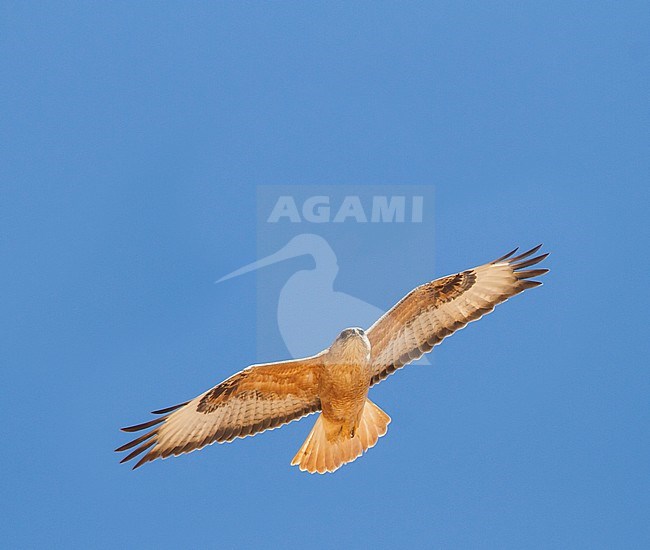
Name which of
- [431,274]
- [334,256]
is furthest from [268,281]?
[431,274]

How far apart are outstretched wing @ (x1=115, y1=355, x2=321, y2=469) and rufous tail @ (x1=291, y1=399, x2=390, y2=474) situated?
435 millimetres

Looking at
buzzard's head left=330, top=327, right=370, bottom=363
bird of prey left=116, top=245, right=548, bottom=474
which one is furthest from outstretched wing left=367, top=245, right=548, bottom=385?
buzzard's head left=330, top=327, right=370, bottom=363

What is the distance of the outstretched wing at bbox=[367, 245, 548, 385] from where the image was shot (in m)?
12.2

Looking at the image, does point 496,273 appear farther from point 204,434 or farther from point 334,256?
point 204,434

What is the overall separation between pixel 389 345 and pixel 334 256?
3.58 ft

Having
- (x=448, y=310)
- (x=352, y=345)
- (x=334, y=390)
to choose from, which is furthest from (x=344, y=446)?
(x=448, y=310)

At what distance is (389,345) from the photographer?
12273 millimetres

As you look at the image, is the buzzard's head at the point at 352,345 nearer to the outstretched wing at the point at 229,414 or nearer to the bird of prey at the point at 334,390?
the bird of prey at the point at 334,390

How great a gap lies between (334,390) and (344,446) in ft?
1.80

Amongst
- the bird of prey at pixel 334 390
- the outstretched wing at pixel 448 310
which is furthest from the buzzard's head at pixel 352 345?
the outstretched wing at pixel 448 310

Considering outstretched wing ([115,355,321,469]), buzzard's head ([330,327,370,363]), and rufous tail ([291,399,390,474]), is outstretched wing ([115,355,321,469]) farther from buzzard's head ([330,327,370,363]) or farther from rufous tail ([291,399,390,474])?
buzzard's head ([330,327,370,363])

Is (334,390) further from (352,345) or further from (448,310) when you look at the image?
(448,310)

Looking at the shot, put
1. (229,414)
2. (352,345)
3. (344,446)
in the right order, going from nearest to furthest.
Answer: (352,345)
(344,446)
(229,414)

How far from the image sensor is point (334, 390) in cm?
1188
